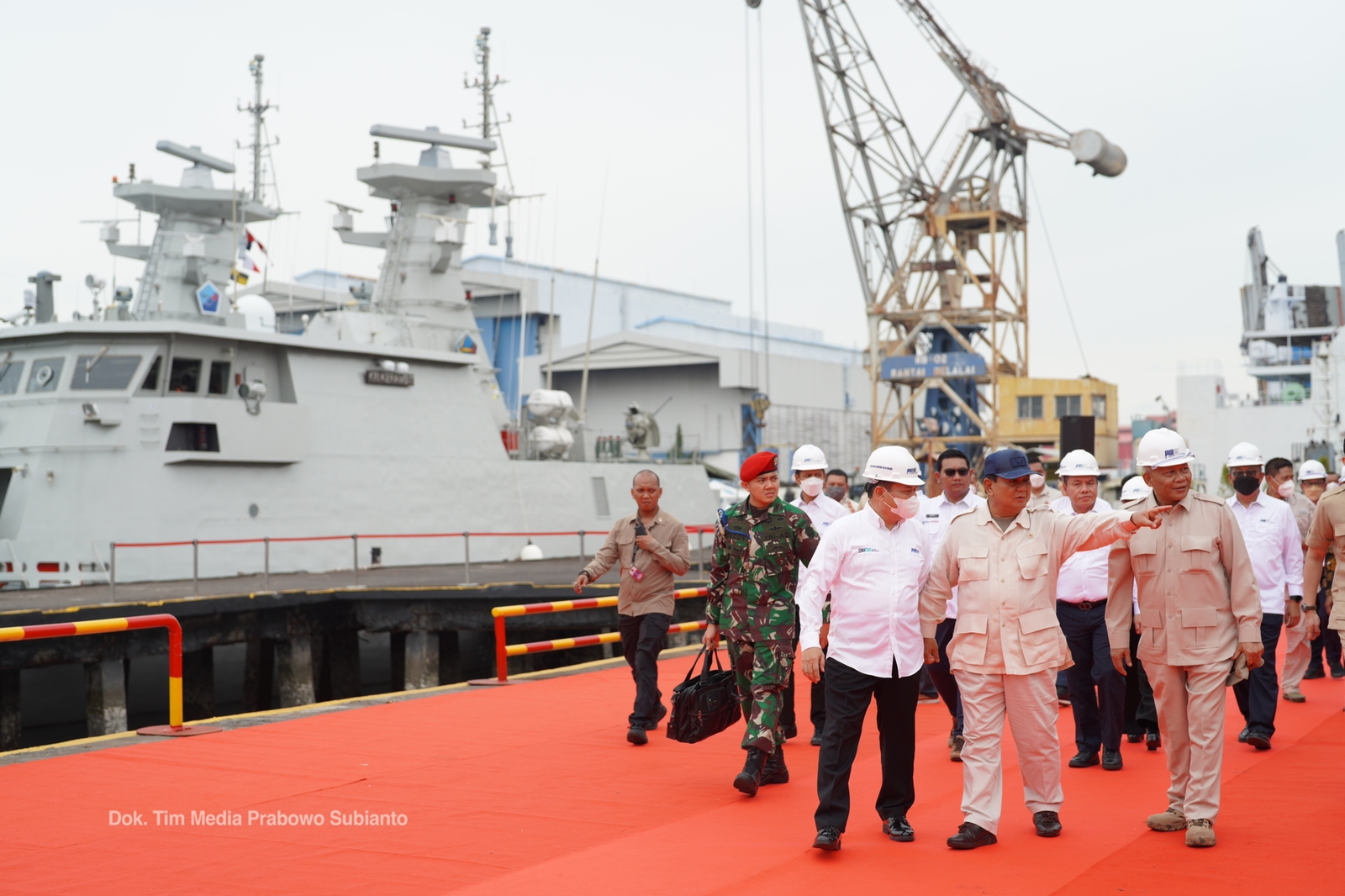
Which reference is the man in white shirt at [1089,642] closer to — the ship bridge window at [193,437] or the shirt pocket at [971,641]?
the shirt pocket at [971,641]

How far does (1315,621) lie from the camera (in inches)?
307

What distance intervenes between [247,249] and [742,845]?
22.5 m

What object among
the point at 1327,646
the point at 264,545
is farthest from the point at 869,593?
the point at 264,545

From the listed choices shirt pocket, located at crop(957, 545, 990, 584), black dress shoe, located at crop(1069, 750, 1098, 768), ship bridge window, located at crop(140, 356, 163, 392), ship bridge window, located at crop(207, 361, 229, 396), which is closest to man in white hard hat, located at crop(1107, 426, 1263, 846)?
shirt pocket, located at crop(957, 545, 990, 584)

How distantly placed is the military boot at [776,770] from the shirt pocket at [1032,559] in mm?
2017

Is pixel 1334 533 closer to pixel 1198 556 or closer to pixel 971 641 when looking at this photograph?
pixel 1198 556

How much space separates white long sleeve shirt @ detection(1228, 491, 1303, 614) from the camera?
348 inches

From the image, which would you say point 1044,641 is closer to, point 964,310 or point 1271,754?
point 1271,754

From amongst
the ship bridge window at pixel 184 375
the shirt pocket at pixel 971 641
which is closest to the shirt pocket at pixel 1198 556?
the shirt pocket at pixel 971 641

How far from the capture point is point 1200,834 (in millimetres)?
5379

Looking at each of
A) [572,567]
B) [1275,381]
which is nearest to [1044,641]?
[572,567]

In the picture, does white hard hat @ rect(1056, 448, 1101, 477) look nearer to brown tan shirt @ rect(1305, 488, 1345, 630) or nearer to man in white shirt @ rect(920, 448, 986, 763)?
man in white shirt @ rect(920, 448, 986, 763)

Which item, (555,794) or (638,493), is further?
(638,493)

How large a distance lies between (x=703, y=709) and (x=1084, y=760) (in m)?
2.41
